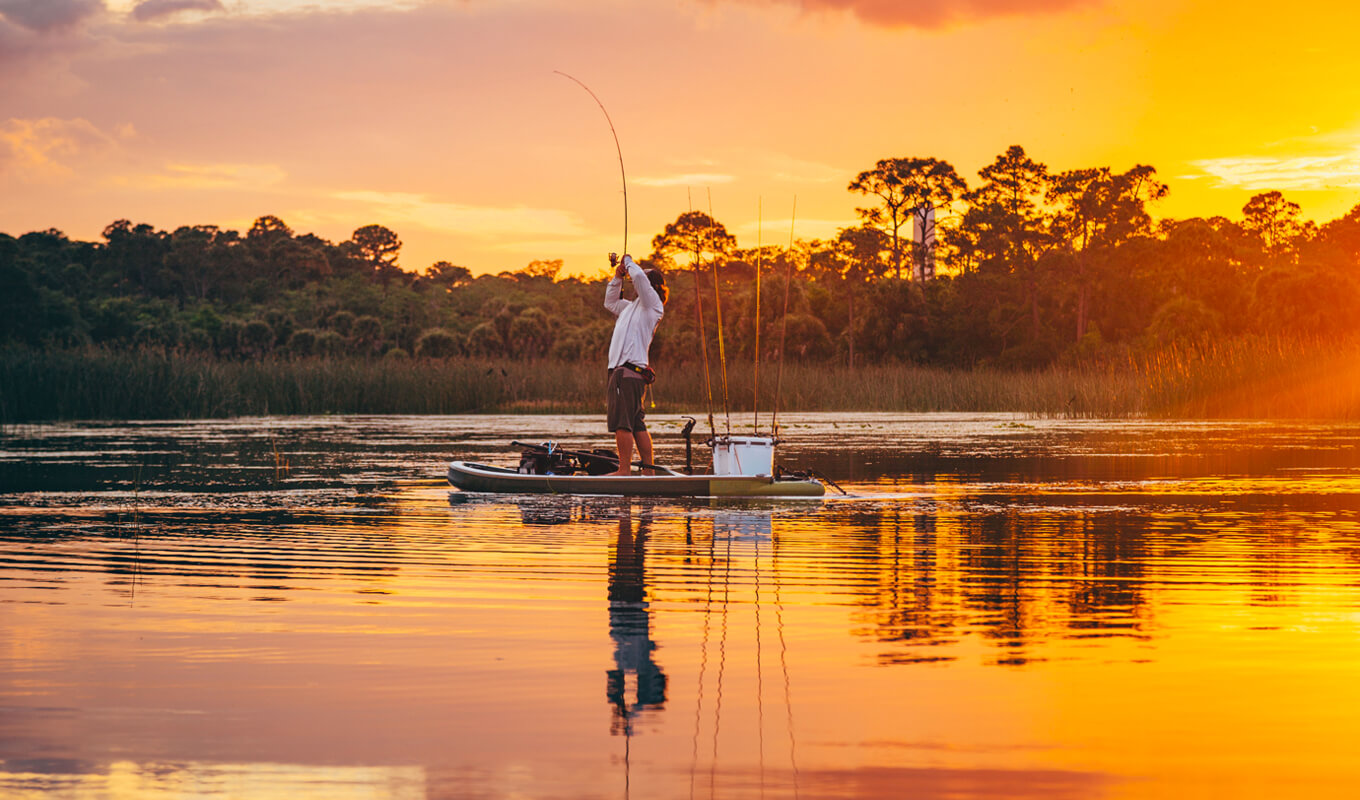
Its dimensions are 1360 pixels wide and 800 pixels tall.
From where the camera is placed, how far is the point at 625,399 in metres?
11.6

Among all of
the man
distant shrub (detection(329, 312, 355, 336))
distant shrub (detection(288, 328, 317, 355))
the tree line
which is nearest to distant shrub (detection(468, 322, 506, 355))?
the tree line

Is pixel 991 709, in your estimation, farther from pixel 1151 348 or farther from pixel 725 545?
pixel 1151 348

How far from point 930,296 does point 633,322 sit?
48.1 meters

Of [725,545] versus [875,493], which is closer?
[725,545]

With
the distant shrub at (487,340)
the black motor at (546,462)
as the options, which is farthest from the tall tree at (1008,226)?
the black motor at (546,462)

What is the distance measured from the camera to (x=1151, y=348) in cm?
4769

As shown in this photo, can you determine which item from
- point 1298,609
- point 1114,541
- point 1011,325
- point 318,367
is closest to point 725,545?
point 1114,541

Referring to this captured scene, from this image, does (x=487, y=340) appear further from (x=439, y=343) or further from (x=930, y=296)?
(x=930, y=296)

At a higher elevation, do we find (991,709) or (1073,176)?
(1073,176)

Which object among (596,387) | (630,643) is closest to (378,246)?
(596,387)

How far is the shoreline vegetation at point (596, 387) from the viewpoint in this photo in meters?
29.1

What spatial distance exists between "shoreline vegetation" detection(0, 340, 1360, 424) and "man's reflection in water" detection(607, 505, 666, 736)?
2327 cm

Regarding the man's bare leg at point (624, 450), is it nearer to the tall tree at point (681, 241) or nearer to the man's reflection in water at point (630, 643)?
the man's reflection in water at point (630, 643)

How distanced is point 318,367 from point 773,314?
22.2 metres
